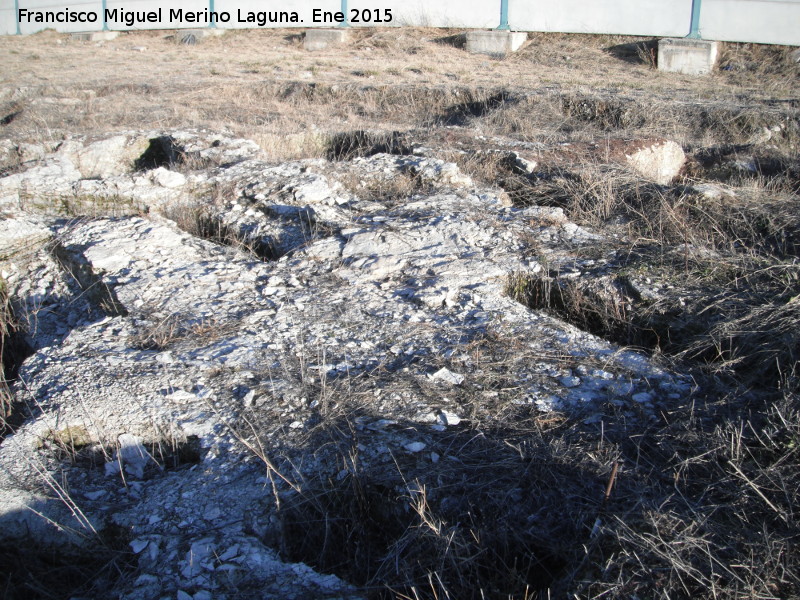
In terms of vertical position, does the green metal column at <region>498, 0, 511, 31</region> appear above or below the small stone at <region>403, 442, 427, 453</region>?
above

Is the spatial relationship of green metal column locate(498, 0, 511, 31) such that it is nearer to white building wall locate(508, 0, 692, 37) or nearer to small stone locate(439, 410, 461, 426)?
white building wall locate(508, 0, 692, 37)

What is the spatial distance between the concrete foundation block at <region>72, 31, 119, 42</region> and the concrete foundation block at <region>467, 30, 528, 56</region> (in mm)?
9667

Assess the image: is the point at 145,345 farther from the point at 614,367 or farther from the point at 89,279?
the point at 614,367

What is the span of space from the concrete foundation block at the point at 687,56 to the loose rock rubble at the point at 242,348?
7602 mm

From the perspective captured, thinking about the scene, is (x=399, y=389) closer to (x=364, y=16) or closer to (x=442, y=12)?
A: (x=442, y=12)

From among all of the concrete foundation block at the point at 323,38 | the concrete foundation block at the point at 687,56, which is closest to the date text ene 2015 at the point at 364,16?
the concrete foundation block at the point at 323,38

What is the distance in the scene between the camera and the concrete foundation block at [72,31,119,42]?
15.8 m

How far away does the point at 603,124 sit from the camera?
7164 millimetres

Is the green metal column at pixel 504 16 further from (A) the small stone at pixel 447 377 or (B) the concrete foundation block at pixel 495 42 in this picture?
(A) the small stone at pixel 447 377

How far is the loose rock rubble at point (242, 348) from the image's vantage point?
203cm

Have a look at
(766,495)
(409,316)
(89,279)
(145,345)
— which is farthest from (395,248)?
(766,495)

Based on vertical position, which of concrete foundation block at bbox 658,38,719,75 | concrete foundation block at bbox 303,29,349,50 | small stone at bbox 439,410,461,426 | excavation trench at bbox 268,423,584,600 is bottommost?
excavation trench at bbox 268,423,584,600

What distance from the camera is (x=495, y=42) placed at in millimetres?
11828

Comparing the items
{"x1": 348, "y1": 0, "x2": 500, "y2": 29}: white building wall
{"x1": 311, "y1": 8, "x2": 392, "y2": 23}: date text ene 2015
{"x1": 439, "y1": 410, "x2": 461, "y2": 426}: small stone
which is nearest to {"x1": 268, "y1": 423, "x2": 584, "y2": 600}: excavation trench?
{"x1": 439, "y1": 410, "x2": 461, "y2": 426}: small stone
